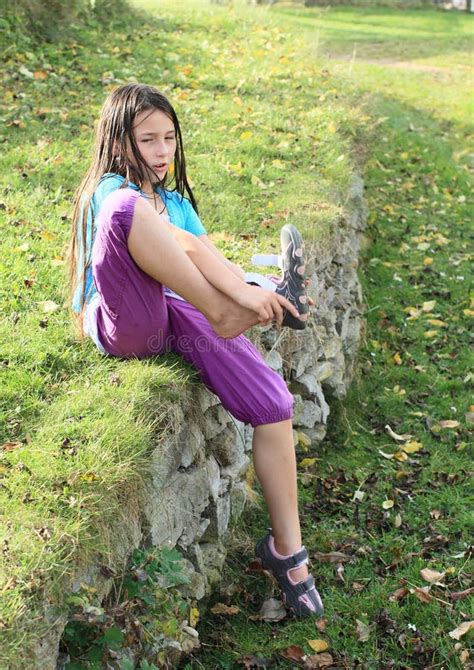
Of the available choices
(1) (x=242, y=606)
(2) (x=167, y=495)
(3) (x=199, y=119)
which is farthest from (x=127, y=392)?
(3) (x=199, y=119)

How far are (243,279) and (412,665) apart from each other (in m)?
1.57

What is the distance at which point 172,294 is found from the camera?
3.38 m

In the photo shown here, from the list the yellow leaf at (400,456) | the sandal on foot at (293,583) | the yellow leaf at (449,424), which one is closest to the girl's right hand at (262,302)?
the sandal on foot at (293,583)

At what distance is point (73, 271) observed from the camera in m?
3.58

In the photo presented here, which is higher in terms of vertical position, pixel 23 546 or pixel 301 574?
pixel 23 546

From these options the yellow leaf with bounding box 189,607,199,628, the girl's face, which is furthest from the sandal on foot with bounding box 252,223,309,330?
the yellow leaf with bounding box 189,607,199,628

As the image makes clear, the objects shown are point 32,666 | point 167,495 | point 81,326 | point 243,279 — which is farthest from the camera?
point 81,326

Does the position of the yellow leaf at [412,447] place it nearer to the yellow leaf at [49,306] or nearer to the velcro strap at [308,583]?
the velcro strap at [308,583]

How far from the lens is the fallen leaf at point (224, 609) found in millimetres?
3414

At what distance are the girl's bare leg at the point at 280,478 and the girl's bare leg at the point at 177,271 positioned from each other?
0.41m

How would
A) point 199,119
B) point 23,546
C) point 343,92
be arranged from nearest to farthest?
point 23,546, point 199,119, point 343,92

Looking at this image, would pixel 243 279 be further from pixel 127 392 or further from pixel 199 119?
pixel 199 119

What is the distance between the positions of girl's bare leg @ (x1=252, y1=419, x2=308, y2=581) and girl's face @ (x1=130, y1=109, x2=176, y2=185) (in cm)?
113

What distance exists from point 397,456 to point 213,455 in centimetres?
152
